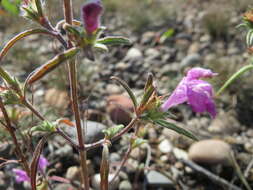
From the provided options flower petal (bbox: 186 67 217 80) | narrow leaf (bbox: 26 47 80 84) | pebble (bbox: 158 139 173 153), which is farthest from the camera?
pebble (bbox: 158 139 173 153)

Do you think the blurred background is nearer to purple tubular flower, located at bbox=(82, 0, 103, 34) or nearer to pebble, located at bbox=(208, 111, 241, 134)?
pebble, located at bbox=(208, 111, 241, 134)

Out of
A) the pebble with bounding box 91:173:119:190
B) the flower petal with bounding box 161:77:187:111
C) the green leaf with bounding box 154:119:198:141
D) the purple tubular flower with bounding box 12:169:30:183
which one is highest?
the flower petal with bounding box 161:77:187:111

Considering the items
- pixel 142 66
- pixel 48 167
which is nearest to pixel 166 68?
pixel 142 66

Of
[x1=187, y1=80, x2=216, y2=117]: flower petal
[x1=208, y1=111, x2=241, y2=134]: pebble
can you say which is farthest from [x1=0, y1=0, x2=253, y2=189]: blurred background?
[x1=187, y1=80, x2=216, y2=117]: flower petal

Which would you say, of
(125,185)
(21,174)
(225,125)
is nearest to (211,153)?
(225,125)

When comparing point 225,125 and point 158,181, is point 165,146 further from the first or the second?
point 225,125

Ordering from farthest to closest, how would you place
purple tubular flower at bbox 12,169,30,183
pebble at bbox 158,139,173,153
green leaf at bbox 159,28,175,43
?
green leaf at bbox 159,28,175,43 → pebble at bbox 158,139,173,153 → purple tubular flower at bbox 12,169,30,183

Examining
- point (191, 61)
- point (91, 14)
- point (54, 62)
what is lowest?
point (191, 61)
